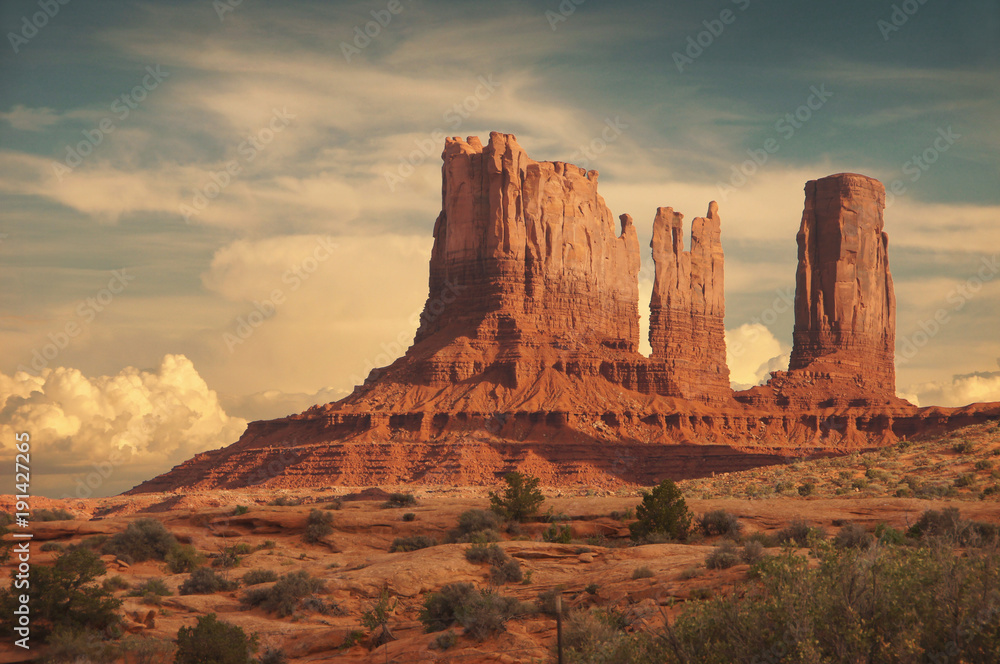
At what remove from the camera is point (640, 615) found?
59.1 feet

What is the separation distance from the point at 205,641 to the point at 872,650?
11.7 metres

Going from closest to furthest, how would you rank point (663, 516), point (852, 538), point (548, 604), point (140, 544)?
point (548, 604), point (852, 538), point (663, 516), point (140, 544)

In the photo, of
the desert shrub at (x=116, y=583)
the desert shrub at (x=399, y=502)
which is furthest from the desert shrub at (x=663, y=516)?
the desert shrub at (x=116, y=583)

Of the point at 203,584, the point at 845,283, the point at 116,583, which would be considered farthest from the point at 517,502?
the point at 845,283

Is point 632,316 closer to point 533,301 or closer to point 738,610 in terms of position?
point 533,301

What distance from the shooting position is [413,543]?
3306cm

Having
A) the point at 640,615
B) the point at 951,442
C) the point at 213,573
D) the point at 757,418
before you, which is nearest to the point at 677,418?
the point at 757,418

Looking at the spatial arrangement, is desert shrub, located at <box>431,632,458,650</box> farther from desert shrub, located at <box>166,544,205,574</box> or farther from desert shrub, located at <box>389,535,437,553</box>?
desert shrub, located at <box>166,544,205,574</box>

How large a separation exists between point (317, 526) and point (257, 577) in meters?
8.21

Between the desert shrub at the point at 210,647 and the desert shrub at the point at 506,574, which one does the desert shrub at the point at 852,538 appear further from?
the desert shrub at the point at 210,647

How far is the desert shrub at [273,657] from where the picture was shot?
64.4ft

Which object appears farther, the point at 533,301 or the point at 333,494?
the point at 533,301

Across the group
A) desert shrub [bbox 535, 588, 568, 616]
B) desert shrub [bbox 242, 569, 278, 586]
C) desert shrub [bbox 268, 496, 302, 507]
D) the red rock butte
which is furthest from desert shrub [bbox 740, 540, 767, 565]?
the red rock butte

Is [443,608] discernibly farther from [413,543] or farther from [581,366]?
[581,366]
